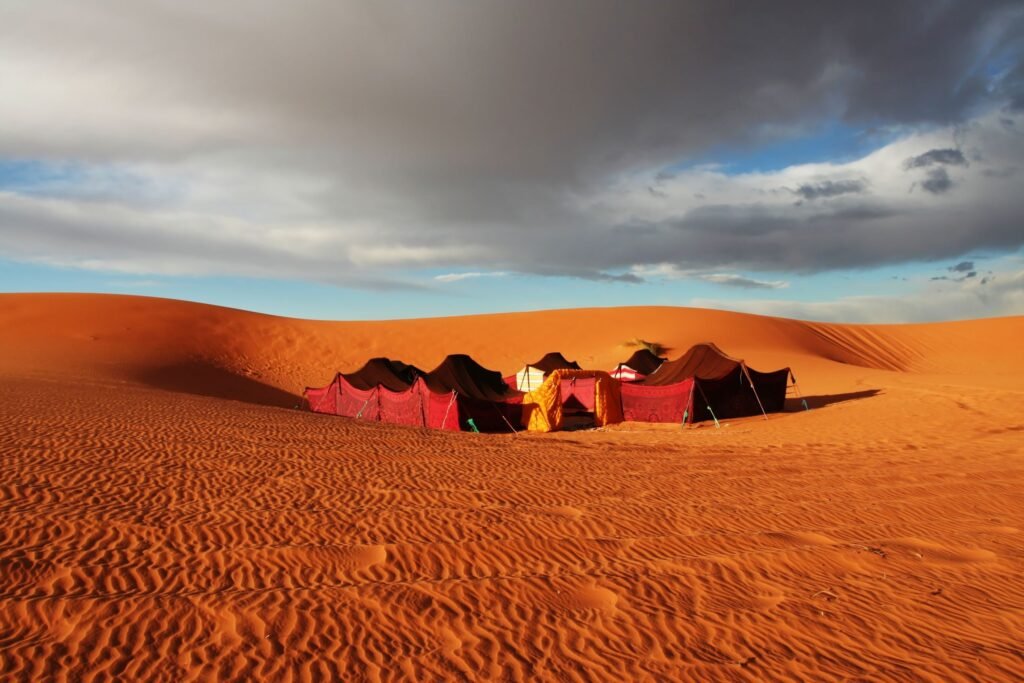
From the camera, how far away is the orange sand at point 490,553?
5.16m

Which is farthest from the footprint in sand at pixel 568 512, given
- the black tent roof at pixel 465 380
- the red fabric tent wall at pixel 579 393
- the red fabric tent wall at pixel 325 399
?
the red fabric tent wall at pixel 325 399

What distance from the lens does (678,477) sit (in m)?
12.0

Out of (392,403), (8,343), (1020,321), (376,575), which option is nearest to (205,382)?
(8,343)

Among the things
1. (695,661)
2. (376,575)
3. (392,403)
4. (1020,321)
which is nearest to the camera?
(695,661)

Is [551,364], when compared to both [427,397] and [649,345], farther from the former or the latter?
[649,345]

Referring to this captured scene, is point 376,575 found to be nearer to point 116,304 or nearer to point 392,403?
point 392,403

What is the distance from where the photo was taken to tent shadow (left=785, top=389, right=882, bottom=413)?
25594 mm

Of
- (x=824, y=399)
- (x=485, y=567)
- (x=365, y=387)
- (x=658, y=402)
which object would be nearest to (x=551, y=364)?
(x=658, y=402)

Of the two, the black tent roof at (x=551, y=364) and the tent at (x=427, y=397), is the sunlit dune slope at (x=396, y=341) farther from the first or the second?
the tent at (x=427, y=397)

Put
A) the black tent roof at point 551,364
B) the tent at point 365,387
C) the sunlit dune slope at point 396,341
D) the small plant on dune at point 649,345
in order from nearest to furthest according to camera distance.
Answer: the tent at point 365,387, the black tent roof at point 551,364, the sunlit dune slope at point 396,341, the small plant on dune at point 649,345

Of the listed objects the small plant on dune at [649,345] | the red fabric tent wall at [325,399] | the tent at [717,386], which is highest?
the small plant on dune at [649,345]

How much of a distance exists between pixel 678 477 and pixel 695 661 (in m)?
6.92

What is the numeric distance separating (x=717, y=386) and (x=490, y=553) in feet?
56.4

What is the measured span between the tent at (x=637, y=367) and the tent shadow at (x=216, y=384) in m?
15.8
